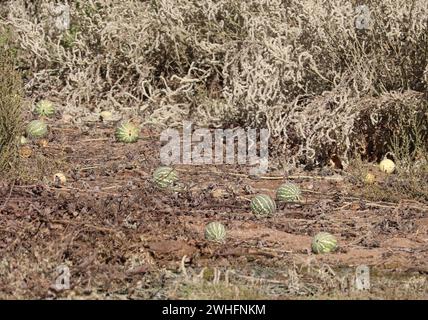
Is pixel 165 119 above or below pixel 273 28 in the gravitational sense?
below

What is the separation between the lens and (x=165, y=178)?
24.5 feet

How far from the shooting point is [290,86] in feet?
27.5

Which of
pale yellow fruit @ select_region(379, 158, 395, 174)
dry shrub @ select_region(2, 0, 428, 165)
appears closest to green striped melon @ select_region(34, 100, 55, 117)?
dry shrub @ select_region(2, 0, 428, 165)

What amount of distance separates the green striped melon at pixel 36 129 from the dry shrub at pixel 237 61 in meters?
0.95

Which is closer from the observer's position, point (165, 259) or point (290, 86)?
point (165, 259)

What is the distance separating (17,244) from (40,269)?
448mm

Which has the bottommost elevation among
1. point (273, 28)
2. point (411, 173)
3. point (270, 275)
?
point (270, 275)

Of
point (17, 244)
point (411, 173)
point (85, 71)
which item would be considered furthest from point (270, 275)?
point (85, 71)

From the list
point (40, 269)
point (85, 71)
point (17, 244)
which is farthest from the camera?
point (85, 71)

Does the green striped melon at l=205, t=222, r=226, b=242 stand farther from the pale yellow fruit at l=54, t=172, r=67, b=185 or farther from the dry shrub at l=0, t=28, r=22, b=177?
the dry shrub at l=0, t=28, r=22, b=177

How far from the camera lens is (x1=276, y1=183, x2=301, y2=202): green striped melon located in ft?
23.9

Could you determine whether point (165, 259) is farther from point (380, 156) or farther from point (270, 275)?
point (380, 156)

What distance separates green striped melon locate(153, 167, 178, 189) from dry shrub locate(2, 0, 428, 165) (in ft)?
3.57

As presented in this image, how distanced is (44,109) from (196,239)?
4.19 meters
